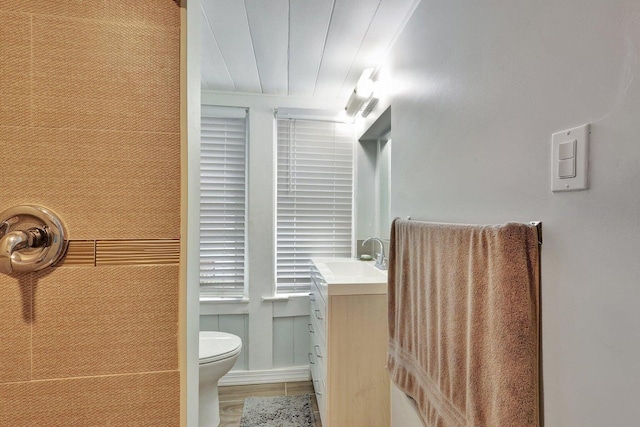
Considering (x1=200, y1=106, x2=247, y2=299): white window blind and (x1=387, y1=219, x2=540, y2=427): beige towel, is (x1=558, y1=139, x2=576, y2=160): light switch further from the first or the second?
(x1=200, y1=106, x2=247, y2=299): white window blind

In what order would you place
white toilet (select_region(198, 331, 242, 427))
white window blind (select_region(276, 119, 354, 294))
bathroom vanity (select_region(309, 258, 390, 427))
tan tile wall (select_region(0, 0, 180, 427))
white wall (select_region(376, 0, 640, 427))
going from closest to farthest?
1. white wall (select_region(376, 0, 640, 427))
2. tan tile wall (select_region(0, 0, 180, 427))
3. bathroom vanity (select_region(309, 258, 390, 427))
4. white toilet (select_region(198, 331, 242, 427))
5. white window blind (select_region(276, 119, 354, 294))

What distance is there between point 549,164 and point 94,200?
1.02 metres

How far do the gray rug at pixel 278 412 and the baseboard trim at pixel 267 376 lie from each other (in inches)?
8.5

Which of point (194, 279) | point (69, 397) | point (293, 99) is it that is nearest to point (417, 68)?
point (194, 279)

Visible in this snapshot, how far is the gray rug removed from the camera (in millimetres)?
1893

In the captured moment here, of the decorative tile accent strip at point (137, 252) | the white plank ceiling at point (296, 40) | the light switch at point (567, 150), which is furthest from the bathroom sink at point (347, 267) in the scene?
the light switch at point (567, 150)

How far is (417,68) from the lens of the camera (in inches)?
51.3

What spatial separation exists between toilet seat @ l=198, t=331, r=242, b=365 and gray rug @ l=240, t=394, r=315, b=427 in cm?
48

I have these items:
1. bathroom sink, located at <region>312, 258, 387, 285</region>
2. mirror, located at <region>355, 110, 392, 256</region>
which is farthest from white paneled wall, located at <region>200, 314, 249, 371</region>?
mirror, located at <region>355, 110, 392, 256</region>

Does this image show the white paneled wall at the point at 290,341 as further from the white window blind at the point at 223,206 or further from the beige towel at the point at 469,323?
the beige towel at the point at 469,323

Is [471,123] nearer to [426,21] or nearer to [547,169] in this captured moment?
[547,169]

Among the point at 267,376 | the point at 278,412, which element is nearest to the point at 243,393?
the point at 267,376

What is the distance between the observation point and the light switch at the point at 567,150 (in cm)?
A: 59

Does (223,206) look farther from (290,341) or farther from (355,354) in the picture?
(355,354)
